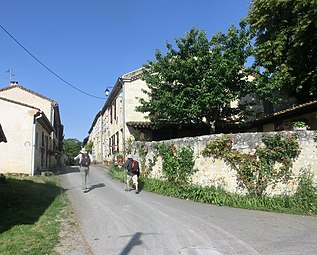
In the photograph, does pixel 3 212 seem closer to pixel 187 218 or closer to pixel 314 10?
pixel 187 218

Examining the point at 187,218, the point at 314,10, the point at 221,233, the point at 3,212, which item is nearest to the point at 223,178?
the point at 187,218

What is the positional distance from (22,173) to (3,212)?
8826 mm

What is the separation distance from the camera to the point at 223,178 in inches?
408

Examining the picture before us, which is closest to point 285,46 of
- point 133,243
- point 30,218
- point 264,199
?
point 264,199

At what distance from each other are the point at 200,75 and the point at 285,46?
517cm

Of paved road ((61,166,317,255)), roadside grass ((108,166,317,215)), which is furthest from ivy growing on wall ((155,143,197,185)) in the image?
paved road ((61,166,317,255))

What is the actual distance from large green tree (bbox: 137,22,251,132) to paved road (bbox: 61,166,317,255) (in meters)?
6.10

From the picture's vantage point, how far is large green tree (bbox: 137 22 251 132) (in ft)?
46.2

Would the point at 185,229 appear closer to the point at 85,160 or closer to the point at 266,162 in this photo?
the point at 266,162

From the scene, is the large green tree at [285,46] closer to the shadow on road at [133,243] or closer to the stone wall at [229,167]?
the stone wall at [229,167]

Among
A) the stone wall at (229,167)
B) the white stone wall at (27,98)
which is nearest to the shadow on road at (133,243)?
the stone wall at (229,167)

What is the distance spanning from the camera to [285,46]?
15.6 metres

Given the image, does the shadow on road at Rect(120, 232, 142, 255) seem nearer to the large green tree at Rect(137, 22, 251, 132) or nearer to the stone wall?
the stone wall

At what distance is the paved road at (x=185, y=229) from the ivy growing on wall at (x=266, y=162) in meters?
1.35
